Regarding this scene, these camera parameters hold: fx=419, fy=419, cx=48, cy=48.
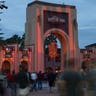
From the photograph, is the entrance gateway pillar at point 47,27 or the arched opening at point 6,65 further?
the arched opening at point 6,65

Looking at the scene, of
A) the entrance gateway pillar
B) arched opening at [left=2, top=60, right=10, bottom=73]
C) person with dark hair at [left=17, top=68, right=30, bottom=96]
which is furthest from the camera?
arched opening at [left=2, top=60, right=10, bottom=73]

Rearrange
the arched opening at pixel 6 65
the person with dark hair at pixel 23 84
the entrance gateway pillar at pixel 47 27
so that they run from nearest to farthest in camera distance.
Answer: the person with dark hair at pixel 23 84 → the entrance gateway pillar at pixel 47 27 → the arched opening at pixel 6 65

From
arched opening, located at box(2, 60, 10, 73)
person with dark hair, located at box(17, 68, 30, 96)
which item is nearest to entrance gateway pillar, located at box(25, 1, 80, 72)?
arched opening, located at box(2, 60, 10, 73)

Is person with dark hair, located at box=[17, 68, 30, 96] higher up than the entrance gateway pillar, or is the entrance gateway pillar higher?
the entrance gateway pillar

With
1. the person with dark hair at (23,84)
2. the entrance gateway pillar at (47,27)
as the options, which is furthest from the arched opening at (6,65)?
the person with dark hair at (23,84)

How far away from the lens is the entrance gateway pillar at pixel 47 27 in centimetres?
6600

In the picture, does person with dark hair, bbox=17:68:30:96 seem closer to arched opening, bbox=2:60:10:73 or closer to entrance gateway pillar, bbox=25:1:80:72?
entrance gateway pillar, bbox=25:1:80:72

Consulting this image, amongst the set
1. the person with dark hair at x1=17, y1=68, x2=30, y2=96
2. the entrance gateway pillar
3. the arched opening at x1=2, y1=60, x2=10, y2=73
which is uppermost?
the entrance gateway pillar

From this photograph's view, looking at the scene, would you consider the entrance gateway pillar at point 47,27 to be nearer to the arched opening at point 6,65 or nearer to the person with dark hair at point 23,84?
the arched opening at point 6,65

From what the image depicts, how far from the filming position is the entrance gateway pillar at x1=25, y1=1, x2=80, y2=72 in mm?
66000

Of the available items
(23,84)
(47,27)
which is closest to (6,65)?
(47,27)

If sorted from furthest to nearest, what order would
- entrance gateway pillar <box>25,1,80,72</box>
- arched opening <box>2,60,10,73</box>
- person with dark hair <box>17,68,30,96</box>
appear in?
arched opening <box>2,60,10,73</box> < entrance gateway pillar <box>25,1,80,72</box> < person with dark hair <box>17,68,30,96</box>

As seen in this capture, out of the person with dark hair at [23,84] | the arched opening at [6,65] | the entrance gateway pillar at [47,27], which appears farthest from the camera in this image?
the arched opening at [6,65]

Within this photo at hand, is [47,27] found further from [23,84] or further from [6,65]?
[23,84]
